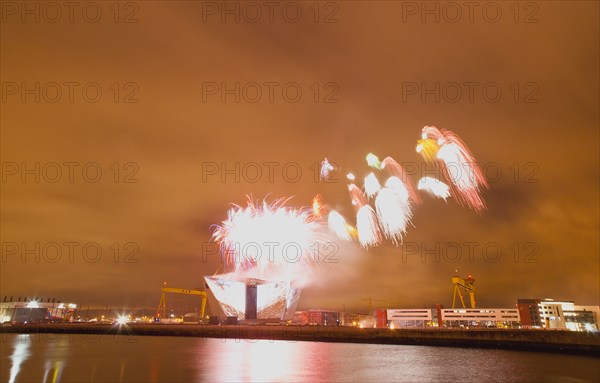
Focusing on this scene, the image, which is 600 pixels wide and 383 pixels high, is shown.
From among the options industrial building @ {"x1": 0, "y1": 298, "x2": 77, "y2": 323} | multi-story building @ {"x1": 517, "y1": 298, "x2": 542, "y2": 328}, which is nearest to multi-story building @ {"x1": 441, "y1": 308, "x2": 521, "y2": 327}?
multi-story building @ {"x1": 517, "y1": 298, "x2": 542, "y2": 328}

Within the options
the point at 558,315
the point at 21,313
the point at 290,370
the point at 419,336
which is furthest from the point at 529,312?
the point at 21,313

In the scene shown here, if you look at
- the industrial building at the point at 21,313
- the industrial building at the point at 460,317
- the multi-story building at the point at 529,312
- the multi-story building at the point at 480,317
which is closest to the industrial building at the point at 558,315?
the multi-story building at the point at 529,312

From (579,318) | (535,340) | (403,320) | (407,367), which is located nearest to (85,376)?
(407,367)

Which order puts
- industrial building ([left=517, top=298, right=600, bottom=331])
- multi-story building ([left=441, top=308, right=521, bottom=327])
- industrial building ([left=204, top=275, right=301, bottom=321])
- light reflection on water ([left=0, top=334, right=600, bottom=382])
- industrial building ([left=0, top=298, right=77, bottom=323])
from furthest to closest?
industrial building ([left=0, top=298, right=77, bottom=323]) < multi-story building ([left=441, top=308, right=521, bottom=327]) < industrial building ([left=517, top=298, right=600, bottom=331]) < industrial building ([left=204, top=275, right=301, bottom=321]) < light reflection on water ([left=0, top=334, right=600, bottom=382])

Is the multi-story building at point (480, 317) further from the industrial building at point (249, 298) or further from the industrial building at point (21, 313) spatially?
the industrial building at point (21, 313)

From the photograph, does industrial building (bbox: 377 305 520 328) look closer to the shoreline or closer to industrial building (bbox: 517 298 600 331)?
industrial building (bbox: 517 298 600 331)

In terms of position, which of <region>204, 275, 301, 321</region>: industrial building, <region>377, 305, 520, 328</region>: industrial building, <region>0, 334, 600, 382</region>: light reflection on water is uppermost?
<region>204, 275, 301, 321</region>: industrial building

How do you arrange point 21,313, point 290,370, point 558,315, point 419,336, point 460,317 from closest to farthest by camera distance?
point 290,370, point 419,336, point 558,315, point 460,317, point 21,313

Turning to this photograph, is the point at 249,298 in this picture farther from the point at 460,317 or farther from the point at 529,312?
the point at 529,312
